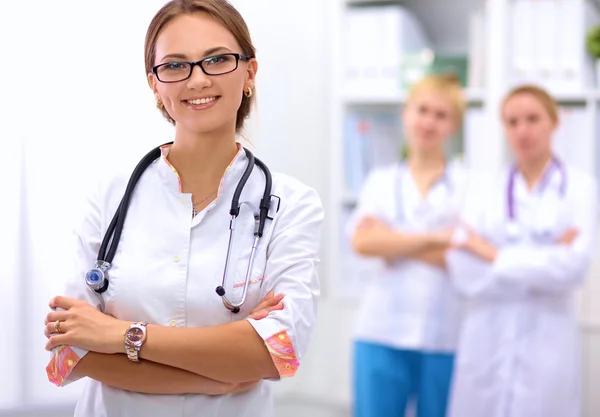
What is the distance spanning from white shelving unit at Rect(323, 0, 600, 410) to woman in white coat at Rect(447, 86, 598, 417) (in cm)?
34

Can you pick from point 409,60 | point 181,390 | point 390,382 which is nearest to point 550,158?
point 409,60

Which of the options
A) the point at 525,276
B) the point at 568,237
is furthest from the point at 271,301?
the point at 568,237

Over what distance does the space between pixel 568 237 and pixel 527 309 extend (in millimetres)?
271

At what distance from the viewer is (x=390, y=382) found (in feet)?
8.95

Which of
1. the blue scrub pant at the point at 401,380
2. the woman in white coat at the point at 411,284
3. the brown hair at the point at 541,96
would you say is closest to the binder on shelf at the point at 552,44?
the brown hair at the point at 541,96

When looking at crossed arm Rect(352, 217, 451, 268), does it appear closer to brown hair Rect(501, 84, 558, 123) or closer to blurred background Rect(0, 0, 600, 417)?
blurred background Rect(0, 0, 600, 417)

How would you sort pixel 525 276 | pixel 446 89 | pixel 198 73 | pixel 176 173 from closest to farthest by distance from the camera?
pixel 198 73 < pixel 176 173 < pixel 525 276 < pixel 446 89

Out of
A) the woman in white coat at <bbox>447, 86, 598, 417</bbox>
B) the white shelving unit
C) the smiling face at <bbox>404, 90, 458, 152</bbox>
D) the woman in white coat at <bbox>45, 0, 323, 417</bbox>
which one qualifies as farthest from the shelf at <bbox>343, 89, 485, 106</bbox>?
the woman in white coat at <bbox>45, 0, 323, 417</bbox>

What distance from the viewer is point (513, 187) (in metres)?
2.75

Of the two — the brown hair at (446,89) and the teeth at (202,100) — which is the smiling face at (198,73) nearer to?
the teeth at (202,100)

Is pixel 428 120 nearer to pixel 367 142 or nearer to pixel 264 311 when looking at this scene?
pixel 367 142

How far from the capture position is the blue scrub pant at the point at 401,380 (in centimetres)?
273

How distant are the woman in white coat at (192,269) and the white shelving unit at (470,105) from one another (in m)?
2.05

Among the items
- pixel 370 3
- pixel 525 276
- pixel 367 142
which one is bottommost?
pixel 525 276
